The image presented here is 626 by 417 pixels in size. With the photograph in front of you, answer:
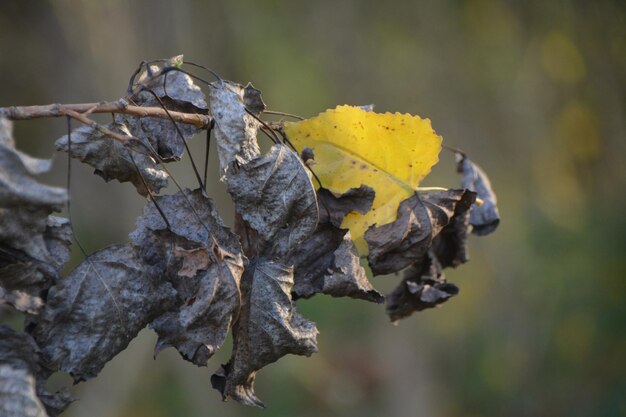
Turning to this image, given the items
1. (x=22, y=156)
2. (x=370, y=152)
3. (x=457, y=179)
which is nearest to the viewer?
(x=22, y=156)

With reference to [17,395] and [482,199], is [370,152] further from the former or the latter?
[17,395]

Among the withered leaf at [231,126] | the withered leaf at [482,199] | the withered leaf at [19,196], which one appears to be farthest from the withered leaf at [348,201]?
the withered leaf at [19,196]

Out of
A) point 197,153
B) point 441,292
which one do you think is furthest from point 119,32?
point 441,292

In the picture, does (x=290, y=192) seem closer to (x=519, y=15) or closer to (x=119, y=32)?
(x=119, y=32)

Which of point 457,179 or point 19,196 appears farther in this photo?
point 457,179

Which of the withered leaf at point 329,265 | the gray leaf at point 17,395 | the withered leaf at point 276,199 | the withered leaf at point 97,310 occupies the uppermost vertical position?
the withered leaf at point 276,199

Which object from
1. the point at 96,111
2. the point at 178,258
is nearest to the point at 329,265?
the point at 178,258

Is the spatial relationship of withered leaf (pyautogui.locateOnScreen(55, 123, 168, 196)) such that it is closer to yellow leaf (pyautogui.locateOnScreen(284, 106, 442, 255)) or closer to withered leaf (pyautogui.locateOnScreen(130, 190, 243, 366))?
withered leaf (pyautogui.locateOnScreen(130, 190, 243, 366))

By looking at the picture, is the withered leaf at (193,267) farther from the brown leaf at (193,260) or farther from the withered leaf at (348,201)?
the withered leaf at (348,201)
